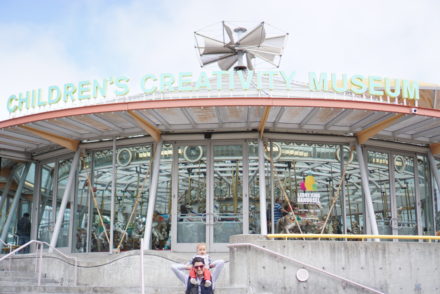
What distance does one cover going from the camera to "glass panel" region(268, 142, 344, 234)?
18.2 metres

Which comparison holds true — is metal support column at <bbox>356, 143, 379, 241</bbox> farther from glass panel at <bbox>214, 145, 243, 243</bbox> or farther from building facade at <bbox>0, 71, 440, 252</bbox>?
glass panel at <bbox>214, 145, 243, 243</bbox>

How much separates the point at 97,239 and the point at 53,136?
363 cm

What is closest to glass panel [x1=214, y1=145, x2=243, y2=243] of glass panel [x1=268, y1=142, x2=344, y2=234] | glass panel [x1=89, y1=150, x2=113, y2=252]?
glass panel [x1=268, y1=142, x2=344, y2=234]

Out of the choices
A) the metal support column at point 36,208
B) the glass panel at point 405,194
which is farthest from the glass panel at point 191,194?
the glass panel at point 405,194

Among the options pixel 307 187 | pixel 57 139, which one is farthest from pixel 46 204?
pixel 307 187

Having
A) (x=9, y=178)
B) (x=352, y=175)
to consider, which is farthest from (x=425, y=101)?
(x=9, y=178)

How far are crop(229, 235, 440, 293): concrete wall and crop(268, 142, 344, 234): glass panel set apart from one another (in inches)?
205

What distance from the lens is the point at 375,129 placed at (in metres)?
17.3

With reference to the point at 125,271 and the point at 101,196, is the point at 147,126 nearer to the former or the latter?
the point at 101,196

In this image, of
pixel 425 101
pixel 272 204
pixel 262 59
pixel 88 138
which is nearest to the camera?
pixel 272 204

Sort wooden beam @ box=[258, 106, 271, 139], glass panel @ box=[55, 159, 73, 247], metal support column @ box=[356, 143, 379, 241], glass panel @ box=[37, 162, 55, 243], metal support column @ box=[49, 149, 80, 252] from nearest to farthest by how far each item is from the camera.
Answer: wooden beam @ box=[258, 106, 271, 139] < metal support column @ box=[356, 143, 379, 241] < metal support column @ box=[49, 149, 80, 252] < glass panel @ box=[55, 159, 73, 247] < glass panel @ box=[37, 162, 55, 243]

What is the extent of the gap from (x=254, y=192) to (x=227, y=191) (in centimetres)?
83

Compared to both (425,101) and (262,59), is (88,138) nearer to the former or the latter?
(262,59)

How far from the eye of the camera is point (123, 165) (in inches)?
752
